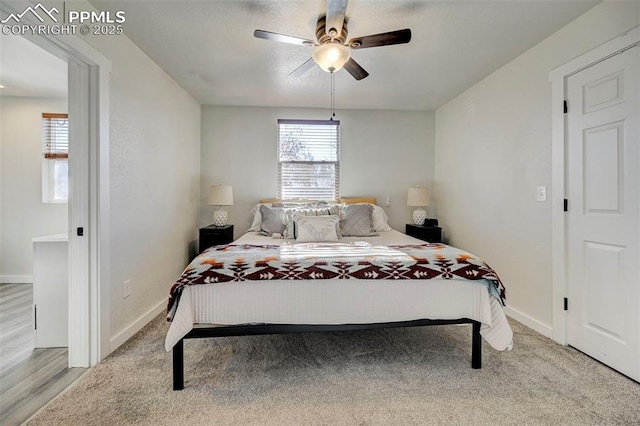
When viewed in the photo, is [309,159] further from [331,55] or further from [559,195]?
[559,195]

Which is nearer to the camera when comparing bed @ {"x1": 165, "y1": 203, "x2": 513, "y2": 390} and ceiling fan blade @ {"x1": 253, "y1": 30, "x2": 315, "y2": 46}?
bed @ {"x1": 165, "y1": 203, "x2": 513, "y2": 390}

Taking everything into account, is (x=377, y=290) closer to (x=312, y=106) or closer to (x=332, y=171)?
(x=332, y=171)

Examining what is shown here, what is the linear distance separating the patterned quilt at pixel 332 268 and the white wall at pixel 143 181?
94 centimetres

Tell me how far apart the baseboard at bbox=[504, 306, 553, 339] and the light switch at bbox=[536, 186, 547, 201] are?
41.6 inches

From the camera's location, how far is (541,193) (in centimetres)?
242

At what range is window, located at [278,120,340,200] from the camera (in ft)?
13.7

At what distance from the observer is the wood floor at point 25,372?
60.4 inches

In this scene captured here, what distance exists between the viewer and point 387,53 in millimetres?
2568

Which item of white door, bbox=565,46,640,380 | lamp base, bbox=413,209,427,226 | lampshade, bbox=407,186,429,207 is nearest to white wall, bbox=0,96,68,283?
lampshade, bbox=407,186,429,207

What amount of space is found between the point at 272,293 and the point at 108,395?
1074 mm

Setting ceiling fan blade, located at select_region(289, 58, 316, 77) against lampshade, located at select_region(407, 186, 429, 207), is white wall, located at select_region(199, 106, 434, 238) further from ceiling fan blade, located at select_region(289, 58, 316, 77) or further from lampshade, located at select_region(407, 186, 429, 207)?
ceiling fan blade, located at select_region(289, 58, 316, 77)

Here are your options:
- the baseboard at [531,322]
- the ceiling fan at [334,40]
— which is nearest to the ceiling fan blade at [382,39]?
the ceiling fan at [334,40]

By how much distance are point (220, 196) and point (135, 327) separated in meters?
1.79

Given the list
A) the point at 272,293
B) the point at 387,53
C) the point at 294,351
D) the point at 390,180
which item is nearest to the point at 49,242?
the point at 272,293
